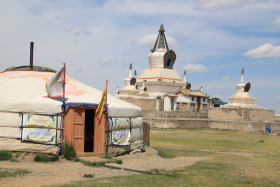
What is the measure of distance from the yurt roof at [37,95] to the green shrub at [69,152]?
1.11 m

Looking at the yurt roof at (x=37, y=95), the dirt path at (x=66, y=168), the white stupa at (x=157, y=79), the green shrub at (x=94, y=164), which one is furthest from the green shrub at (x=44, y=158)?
the white stupa at (x=157, y=79)

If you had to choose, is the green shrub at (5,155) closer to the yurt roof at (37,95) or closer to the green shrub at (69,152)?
the yurt roof at (37,95)

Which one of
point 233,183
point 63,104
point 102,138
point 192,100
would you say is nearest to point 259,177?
point 233,183

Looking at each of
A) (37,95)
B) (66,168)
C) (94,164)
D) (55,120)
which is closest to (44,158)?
(66,168)

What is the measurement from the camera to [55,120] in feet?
39.1

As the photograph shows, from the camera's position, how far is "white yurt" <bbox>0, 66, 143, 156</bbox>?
11.7 meters

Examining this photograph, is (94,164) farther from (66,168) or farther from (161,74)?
(161,74)

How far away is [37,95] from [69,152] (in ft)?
7.16

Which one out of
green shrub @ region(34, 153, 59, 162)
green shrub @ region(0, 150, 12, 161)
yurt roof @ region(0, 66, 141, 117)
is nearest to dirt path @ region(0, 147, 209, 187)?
green shrub @ region(34, 153, 59, 162)

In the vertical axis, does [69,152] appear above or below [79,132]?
below

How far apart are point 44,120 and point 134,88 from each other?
101ft

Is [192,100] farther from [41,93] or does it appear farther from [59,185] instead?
[59,185]

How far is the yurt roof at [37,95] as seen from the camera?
11828 millimetres

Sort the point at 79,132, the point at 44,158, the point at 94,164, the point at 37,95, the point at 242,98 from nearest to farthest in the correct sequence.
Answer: the point at 94,164, the point at 44,158, the point at 79,132, the point at 37,95, the point at 242,98
